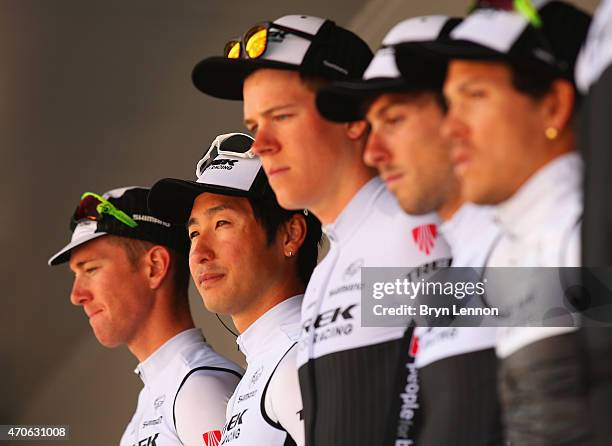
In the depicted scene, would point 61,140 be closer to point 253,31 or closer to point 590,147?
point 253,31

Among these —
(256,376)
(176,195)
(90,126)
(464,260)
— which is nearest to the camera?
(464,260)

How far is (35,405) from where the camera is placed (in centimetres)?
688

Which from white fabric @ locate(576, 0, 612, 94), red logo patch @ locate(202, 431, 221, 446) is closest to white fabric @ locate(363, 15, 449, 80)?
white fabric @ locate(576, 0, 612, 94)

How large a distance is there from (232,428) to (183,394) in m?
0.46

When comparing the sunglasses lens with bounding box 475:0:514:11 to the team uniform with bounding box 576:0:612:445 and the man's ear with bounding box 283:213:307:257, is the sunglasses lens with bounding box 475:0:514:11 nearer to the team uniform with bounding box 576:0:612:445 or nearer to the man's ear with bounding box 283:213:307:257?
the team uniform with bounding box 576:0:612:445

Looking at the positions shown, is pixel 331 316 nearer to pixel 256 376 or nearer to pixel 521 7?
pixel 256 376

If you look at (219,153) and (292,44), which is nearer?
(292,44)

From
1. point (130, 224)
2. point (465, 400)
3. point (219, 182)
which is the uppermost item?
point (130, 224)

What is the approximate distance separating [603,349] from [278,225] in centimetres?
152

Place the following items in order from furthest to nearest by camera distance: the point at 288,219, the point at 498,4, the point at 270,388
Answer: the point at 288,219, the point at 270,388, the point at 498,4

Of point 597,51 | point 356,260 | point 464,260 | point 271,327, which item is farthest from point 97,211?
point 597,51

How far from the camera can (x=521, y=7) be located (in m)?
1.76

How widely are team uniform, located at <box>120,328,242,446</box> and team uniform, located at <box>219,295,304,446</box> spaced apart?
209mm

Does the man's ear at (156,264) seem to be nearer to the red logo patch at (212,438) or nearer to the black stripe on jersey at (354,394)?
the red logo patch at (212,438)
